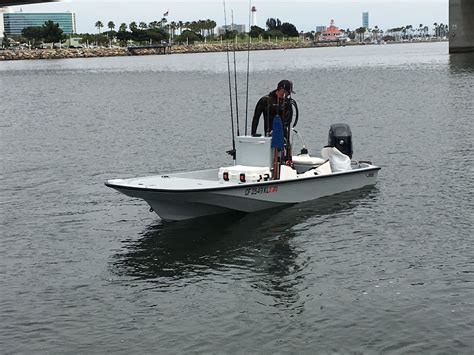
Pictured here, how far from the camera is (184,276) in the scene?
13922mm

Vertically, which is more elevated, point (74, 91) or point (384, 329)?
point (74, 91)

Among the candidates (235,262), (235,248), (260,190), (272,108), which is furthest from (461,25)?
(235,262)

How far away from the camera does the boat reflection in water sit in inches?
546

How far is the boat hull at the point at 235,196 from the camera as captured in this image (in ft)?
53.5

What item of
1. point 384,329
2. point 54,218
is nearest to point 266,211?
point 54,218

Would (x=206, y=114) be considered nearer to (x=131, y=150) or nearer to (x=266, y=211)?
(x=131, y=150)

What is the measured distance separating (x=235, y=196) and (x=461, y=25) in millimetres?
98826

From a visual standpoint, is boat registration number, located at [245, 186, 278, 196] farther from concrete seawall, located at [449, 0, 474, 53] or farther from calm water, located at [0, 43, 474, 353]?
concrete seawall, located at [449, 0, 474, 53]

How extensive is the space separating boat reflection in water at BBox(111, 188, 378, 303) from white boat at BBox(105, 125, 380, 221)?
11.5 inches

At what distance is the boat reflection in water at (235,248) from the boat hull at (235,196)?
0.68 feet

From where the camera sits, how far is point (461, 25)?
10862 cm

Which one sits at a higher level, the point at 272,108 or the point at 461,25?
the point at 461,25

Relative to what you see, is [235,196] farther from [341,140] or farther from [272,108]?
[341,140]

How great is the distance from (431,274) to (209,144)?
17873 mm
